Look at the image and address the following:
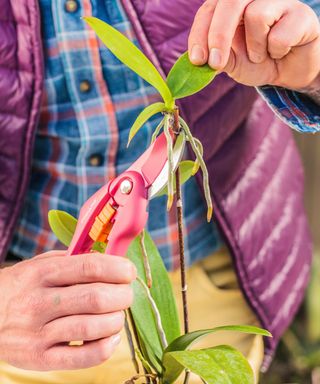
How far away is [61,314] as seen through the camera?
0.54 m

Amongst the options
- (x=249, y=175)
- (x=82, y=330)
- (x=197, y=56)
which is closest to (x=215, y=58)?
(x=197, y=56)

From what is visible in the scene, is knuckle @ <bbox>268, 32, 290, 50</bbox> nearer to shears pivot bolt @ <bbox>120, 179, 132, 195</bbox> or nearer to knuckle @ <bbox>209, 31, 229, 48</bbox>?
knuckle @ <bbox>209, 31, 229, 48</bbox>

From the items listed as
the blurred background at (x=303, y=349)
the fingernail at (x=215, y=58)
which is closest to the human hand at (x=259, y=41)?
the fingernail at (x=215, y=58)

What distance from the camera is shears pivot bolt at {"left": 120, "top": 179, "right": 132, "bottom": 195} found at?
0.50 meters

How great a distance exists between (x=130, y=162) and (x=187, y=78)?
12.0 inches

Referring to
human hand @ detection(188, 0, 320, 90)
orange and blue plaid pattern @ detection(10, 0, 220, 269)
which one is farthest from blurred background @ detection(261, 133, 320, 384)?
human hand @ detection(188, 0, 320, 90)

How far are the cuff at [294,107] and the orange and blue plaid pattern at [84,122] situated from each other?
0.14 meters

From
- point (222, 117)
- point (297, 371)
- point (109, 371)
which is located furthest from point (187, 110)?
point (297, 371)

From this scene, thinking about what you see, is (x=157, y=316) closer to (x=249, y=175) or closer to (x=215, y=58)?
(x=215, y=58)

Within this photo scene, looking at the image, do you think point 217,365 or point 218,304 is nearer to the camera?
point 217,365

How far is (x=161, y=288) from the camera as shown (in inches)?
24.1

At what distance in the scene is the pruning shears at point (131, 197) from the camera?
1.62 feet

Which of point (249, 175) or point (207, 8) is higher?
point (207, 8)

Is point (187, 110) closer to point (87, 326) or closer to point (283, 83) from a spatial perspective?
point (283, 83)
